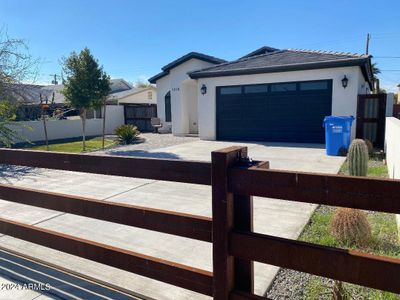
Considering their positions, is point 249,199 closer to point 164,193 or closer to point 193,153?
point 164,193

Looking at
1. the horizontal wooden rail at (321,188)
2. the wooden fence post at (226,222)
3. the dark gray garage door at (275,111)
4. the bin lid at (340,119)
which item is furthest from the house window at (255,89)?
the horizontal wooden rail at (321,188)

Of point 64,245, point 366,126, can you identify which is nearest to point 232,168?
point 64,245

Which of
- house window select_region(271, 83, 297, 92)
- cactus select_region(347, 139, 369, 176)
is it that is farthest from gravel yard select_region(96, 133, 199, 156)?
cactus select_region(347, 139, 369, 176)

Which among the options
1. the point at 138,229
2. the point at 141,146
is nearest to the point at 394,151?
the point at 138,229

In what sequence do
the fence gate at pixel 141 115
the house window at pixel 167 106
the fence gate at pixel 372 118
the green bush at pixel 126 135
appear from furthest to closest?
1. the fence gate at pixel 141 115
2. the house window at pixel 167 106
3. the green bush at pixel 126 135
4. the fence gate at pixel 372 118

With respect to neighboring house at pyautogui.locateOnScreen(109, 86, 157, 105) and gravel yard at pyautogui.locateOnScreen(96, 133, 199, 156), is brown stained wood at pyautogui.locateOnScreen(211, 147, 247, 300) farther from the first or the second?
neighboring house at pyautogui.locateOnScreen(109, 86, 157, 105)

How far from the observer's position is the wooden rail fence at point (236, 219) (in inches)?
63.6

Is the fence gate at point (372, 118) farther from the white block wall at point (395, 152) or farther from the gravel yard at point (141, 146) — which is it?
the gravel yard at point (141, 146)

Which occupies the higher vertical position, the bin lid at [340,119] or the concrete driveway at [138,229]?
the bin lid at [340,119]

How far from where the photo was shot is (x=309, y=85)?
1298 centimetres

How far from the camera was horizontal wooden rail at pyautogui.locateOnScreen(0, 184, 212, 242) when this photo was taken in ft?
7.16

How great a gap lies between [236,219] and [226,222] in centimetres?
10

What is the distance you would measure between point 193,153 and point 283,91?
5251 millimetres

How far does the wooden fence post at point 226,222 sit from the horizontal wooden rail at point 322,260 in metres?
0.07
